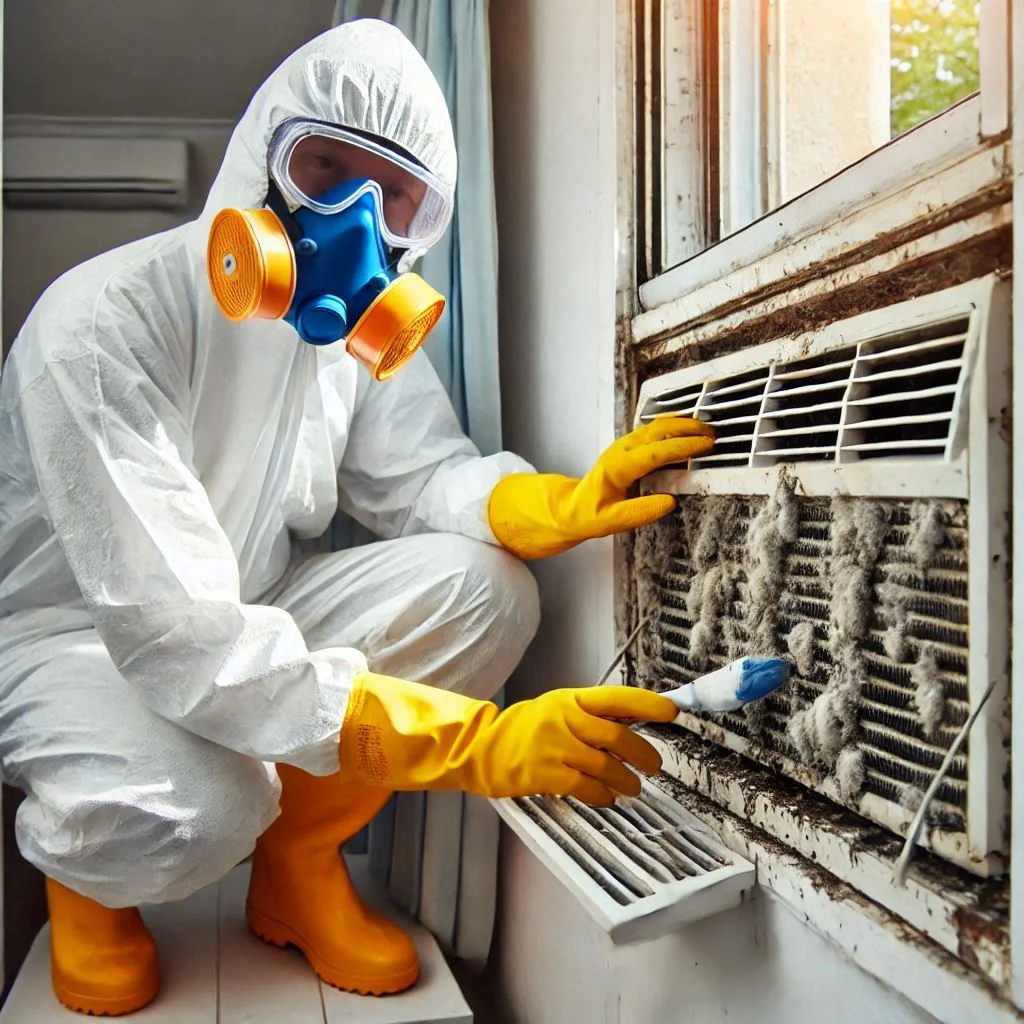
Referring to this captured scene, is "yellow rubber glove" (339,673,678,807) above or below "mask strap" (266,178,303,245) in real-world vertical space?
below

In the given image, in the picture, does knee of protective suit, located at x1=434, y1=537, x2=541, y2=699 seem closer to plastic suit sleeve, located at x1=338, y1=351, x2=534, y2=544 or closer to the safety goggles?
plastic suit sleeve, located at x1=338, y1=351, x2=534, y2=544

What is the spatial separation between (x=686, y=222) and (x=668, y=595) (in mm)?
476

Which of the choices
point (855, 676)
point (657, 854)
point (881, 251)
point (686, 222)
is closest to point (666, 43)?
point (686, 222)

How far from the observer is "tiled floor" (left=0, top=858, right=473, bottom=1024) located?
4.17ft

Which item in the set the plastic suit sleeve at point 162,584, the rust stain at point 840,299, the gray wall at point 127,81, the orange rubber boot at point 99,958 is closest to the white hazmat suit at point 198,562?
the plastic suit sleeve at point 162,584

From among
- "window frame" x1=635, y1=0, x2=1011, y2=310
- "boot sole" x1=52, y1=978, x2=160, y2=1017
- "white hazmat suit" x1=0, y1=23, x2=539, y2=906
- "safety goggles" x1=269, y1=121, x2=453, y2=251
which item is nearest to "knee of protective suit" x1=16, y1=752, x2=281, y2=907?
"white hazmat suit" x1=0, y1=23, x2=539, y2=906

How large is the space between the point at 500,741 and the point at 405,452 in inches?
23.8

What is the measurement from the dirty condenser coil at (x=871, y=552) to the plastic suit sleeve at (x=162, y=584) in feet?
1.44

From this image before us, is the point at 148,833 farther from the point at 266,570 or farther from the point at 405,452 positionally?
the point at 405,452

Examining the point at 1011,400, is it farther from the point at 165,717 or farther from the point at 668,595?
the point at 165,717

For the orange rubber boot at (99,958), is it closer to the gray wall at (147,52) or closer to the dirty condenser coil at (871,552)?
the dirty condenser coil at (871,552)

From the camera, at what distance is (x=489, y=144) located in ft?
5.31

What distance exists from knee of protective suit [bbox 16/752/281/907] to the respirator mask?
533mm

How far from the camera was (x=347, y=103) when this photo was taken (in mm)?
1166
